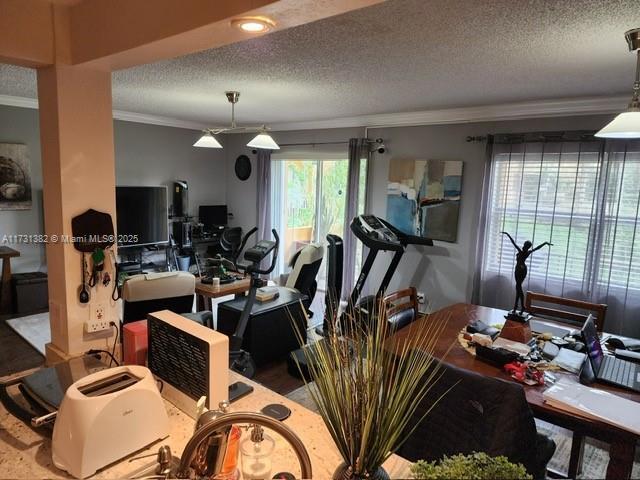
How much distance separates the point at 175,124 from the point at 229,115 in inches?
49.6

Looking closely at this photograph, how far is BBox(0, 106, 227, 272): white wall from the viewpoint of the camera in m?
4.52

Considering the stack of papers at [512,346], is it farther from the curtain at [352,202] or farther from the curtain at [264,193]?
the curtain at [264,193]

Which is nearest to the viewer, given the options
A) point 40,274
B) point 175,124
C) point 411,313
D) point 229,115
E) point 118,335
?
point 118,335

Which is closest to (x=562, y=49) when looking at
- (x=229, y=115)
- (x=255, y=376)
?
(x=255, y=376)

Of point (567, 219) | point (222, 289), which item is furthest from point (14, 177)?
point (567, 219)

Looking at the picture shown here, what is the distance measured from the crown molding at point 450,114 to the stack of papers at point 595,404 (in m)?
2.66

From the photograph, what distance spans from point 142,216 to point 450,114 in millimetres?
4045

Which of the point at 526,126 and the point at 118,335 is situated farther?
the point at 526,126

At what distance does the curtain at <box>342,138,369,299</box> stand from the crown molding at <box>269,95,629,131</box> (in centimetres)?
29

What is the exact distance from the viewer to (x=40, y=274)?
4543 millimetres

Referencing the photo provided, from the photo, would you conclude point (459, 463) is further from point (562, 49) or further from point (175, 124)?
point (175, 124)

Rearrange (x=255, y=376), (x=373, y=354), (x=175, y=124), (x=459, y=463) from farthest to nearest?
(x=175, y=124), (x=255, y=376), (x=373, y=354), (x=459, y=463)

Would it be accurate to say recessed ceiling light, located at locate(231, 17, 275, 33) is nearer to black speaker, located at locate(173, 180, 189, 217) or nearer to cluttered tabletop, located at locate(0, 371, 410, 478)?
cluttered tabletop, located at locate(0, 371, 410, 478)

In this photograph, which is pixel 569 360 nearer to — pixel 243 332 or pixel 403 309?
pixel 403 309
